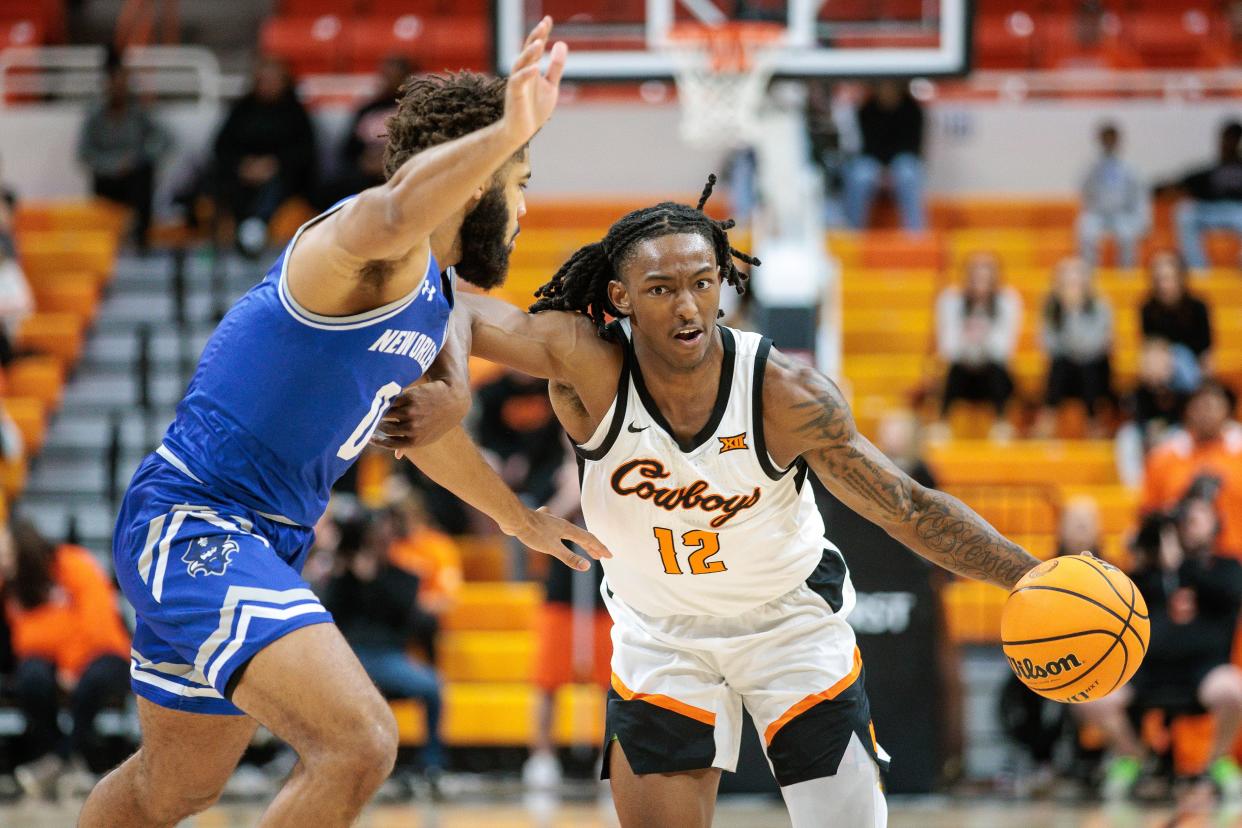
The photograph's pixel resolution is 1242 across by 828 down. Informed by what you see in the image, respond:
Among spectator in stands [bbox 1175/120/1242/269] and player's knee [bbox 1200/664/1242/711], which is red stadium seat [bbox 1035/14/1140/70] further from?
player's knee [bbox 1200/664/1242/711]

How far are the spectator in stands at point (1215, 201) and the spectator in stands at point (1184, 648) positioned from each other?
16.8ft

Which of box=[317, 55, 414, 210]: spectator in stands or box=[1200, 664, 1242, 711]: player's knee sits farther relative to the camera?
box=[317, 55, 414, 210]: spectator in stands

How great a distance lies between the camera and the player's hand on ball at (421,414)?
4.40m

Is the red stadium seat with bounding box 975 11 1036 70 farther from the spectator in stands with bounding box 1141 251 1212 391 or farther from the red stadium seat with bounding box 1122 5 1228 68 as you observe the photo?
the spectator in stands with bounding box 1141 251 1212 391

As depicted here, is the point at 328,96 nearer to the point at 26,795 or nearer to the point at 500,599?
the point at 500,599

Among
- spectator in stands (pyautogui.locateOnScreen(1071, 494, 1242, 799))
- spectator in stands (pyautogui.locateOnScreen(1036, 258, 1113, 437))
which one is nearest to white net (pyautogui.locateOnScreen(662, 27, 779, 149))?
spectator in stands (pyautogui.locateOnScreen(1036, 258, 1113, 437))

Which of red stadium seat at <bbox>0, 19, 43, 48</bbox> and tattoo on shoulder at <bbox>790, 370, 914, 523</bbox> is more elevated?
red stadium seat at <bbox>0, 19, 43, 48</bbox>

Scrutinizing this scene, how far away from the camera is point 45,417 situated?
1286 centimetres

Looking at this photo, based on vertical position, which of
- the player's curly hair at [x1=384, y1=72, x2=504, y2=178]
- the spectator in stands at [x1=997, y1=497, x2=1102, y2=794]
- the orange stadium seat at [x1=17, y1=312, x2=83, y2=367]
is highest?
the player's curly hair at [x1=384, y1=72, x2=504, y2=178]

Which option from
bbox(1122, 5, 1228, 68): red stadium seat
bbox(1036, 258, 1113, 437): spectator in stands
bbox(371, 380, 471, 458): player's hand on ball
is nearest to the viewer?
bbox(371, 380, 471, 458): player's hand on ball

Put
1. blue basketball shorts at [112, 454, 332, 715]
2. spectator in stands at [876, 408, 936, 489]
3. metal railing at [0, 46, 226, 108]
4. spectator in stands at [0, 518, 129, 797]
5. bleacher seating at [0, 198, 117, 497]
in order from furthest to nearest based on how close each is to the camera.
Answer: metal railing at [0, 46, 226, 108]
bleacher seating at [0, 198, 117, 497]
spectator in stands at [876, 408, 936, 489]
spectator in stands at [0, 518, 129, 797]
blue basketball shorts at [112, 454, 332, 715]

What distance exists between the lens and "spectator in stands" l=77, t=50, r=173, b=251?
14.1m

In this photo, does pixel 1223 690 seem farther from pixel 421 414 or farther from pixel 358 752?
pixel 358 752

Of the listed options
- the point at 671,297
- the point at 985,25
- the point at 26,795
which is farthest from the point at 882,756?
the point at 985,25
